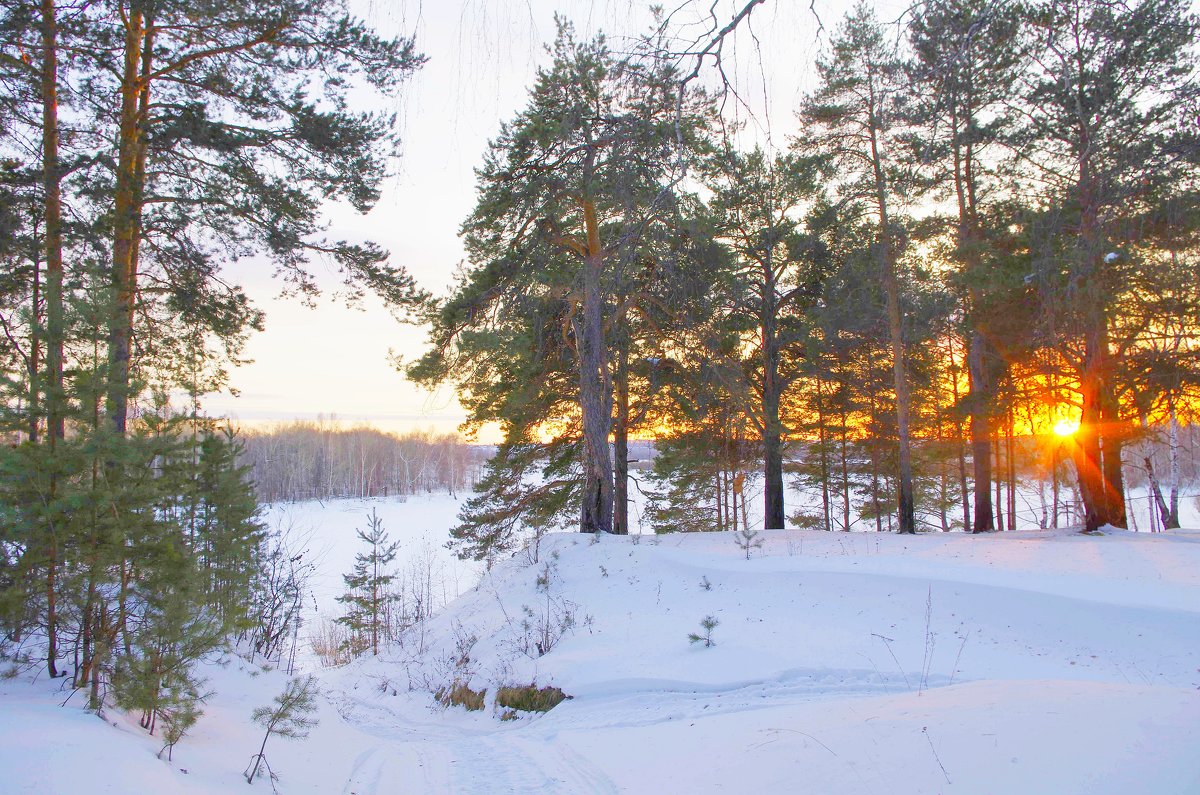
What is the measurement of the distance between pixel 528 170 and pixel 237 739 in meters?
10.6

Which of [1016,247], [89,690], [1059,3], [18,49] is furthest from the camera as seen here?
[1016,247]

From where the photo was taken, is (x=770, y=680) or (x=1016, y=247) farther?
(x=1016, y=247)

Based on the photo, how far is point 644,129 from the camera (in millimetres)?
3338

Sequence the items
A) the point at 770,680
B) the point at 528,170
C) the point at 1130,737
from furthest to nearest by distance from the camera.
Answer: the point at 528,170 → the point at 770,680 → the point at 1130,737

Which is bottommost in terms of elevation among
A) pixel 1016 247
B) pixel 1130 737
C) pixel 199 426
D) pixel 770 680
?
pixel 770 680

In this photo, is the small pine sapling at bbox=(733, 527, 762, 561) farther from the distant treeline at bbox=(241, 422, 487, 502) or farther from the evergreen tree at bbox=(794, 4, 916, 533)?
the distant treeline at bbox=(241, 422, 487, 502)

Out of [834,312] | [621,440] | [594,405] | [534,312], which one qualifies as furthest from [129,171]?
[834,312]

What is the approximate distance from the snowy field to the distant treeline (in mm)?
51668

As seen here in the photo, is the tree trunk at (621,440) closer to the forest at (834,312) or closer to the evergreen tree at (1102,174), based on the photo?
the forest at (834,312)

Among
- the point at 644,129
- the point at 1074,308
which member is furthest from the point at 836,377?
the point at 644,129

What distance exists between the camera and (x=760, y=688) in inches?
248

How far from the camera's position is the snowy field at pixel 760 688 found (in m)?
3.26

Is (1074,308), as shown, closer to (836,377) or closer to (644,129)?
(836,377)

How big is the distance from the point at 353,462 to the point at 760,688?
7367 cm
